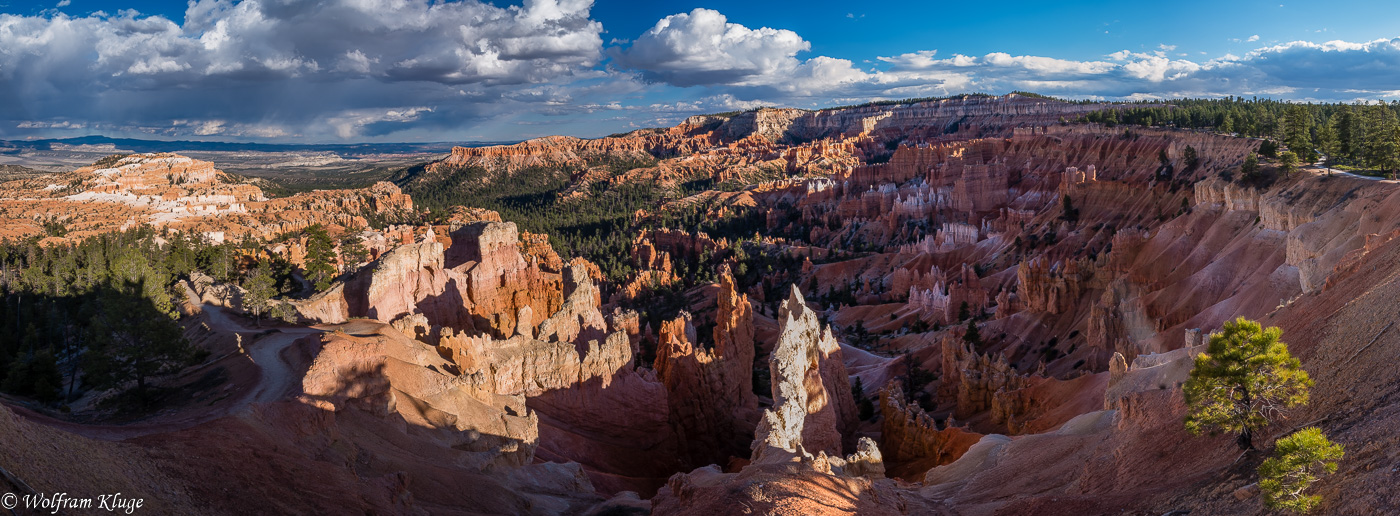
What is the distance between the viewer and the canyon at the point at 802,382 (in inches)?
654

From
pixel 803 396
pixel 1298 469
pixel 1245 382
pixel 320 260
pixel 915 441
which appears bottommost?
pixel 915 441

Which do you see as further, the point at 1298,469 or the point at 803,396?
the point at 803,396

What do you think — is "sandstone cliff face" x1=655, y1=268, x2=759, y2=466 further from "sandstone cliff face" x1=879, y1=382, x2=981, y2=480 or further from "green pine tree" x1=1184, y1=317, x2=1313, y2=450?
"green pine tree" x1=1184, y1=317, x2=1313, y2=450

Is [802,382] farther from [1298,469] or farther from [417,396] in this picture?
[1298,469]

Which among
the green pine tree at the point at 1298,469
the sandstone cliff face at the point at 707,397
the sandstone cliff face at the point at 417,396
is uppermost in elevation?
the green pine tree at the point at 1298,469

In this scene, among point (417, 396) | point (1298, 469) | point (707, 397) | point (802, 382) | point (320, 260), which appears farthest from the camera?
point (320, 260)

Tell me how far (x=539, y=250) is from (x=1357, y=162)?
253 ft

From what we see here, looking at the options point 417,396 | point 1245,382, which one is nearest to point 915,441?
point 1245,382

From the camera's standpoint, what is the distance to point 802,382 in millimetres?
34062

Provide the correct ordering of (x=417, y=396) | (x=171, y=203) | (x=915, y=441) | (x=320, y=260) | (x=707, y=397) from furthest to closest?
(x=171, y=203) → (x=320, y=260) → (x=707, y=397) → (x=915, y=441) → (x=417, y=396)

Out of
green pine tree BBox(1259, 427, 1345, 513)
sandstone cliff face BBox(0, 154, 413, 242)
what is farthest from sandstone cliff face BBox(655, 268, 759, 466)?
sandstone cliff face BBox(0, 154, 413, 242)

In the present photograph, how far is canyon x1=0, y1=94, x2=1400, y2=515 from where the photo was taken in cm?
1661

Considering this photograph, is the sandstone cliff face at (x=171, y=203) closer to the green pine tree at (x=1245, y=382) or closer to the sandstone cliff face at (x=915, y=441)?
the sandstone cliff face at (x=915, y=441)

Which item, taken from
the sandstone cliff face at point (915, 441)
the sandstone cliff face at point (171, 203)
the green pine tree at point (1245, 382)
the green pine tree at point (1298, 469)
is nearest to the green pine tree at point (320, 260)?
the sandstone cliff face at point (915, 441)
